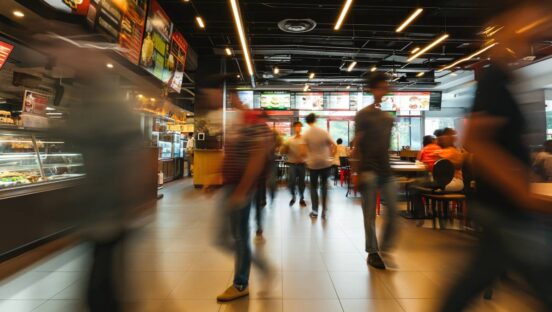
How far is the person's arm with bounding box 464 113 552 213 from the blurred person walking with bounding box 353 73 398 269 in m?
1.42

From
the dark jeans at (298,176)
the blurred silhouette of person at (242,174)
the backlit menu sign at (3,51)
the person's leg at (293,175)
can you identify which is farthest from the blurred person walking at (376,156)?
the backlit menu sign at (3,51)

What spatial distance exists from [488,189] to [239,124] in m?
1.50

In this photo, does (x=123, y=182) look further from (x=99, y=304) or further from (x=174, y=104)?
(x=174, y=104)

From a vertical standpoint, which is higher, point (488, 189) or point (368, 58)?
point (368, 58)

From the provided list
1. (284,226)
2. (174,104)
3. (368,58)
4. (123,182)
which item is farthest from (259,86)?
(123,182)

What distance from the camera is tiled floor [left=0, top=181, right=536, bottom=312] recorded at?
221 centimetres

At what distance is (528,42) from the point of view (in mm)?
1278

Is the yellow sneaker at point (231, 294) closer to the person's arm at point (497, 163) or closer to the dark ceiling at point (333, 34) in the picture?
the person's arm at point (497, 163)

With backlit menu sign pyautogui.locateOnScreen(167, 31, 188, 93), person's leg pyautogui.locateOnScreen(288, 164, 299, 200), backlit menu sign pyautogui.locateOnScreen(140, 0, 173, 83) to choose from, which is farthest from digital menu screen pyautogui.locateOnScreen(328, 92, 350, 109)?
backlit menu sign pyautogui.locateOnScreen(140, 0, 173, 83)

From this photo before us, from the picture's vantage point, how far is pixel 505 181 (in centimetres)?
120

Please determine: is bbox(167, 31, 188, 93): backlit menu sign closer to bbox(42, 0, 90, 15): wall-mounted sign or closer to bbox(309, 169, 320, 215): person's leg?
bbox(42, 0, 90, 15): wall-mounted sign

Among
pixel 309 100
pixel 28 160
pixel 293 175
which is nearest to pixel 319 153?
pixel 293 175

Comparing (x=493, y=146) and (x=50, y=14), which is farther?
(x=50, y=14)

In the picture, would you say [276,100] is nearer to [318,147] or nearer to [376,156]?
[318,147]
